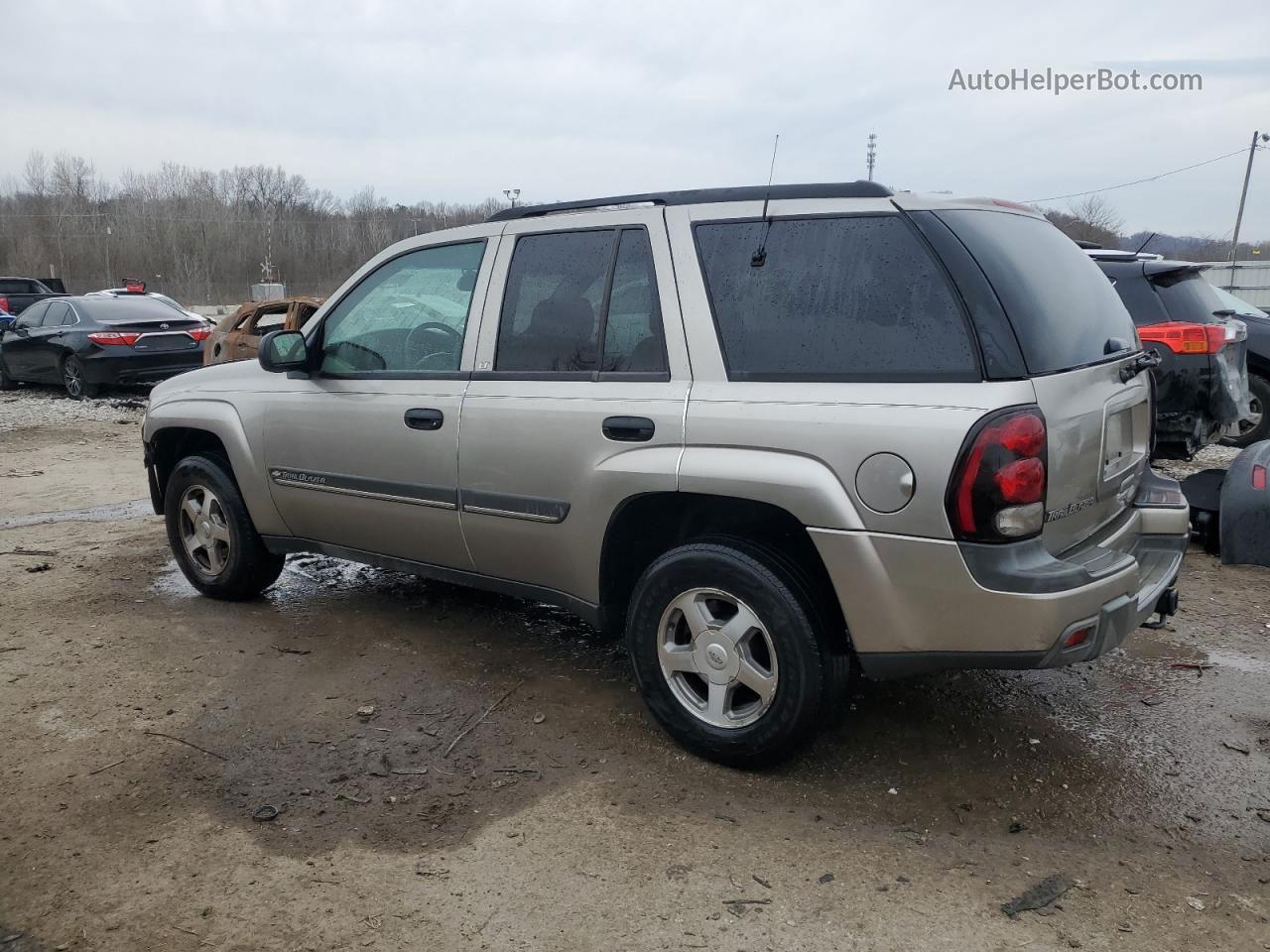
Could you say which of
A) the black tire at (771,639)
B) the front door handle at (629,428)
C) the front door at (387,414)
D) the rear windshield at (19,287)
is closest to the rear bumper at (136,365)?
the front door at (387,414)

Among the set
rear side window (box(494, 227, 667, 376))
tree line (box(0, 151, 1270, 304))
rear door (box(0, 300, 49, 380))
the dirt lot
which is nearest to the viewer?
the dirt lot

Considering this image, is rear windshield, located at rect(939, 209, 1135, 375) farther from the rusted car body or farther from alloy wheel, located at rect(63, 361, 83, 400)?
alloy wheel, located at rect(63, 361, 83, 400)

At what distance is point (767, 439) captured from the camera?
10.3 feet

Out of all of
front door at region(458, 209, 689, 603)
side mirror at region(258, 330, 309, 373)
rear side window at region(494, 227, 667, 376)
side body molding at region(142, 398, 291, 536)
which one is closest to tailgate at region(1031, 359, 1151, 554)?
front door at region(458, 209, 689, 603)

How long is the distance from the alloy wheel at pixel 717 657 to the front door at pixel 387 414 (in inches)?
43.5

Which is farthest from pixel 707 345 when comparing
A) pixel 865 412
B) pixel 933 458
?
pixel 933 458

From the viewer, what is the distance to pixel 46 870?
291 cm

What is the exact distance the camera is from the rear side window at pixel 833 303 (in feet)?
9.75

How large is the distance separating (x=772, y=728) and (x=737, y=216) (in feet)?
5.63

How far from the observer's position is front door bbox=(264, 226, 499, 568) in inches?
161

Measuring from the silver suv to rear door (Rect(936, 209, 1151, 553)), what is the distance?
1 centimetres

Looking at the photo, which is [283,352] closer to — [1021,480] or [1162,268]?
[1021,480]

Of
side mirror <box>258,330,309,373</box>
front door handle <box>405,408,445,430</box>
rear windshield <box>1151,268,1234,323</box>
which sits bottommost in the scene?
front door handle <box>405,408,445,430</box>

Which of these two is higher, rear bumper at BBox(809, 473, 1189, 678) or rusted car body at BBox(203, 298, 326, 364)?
rusted car body at BBox(203, 298, 326, 364)
